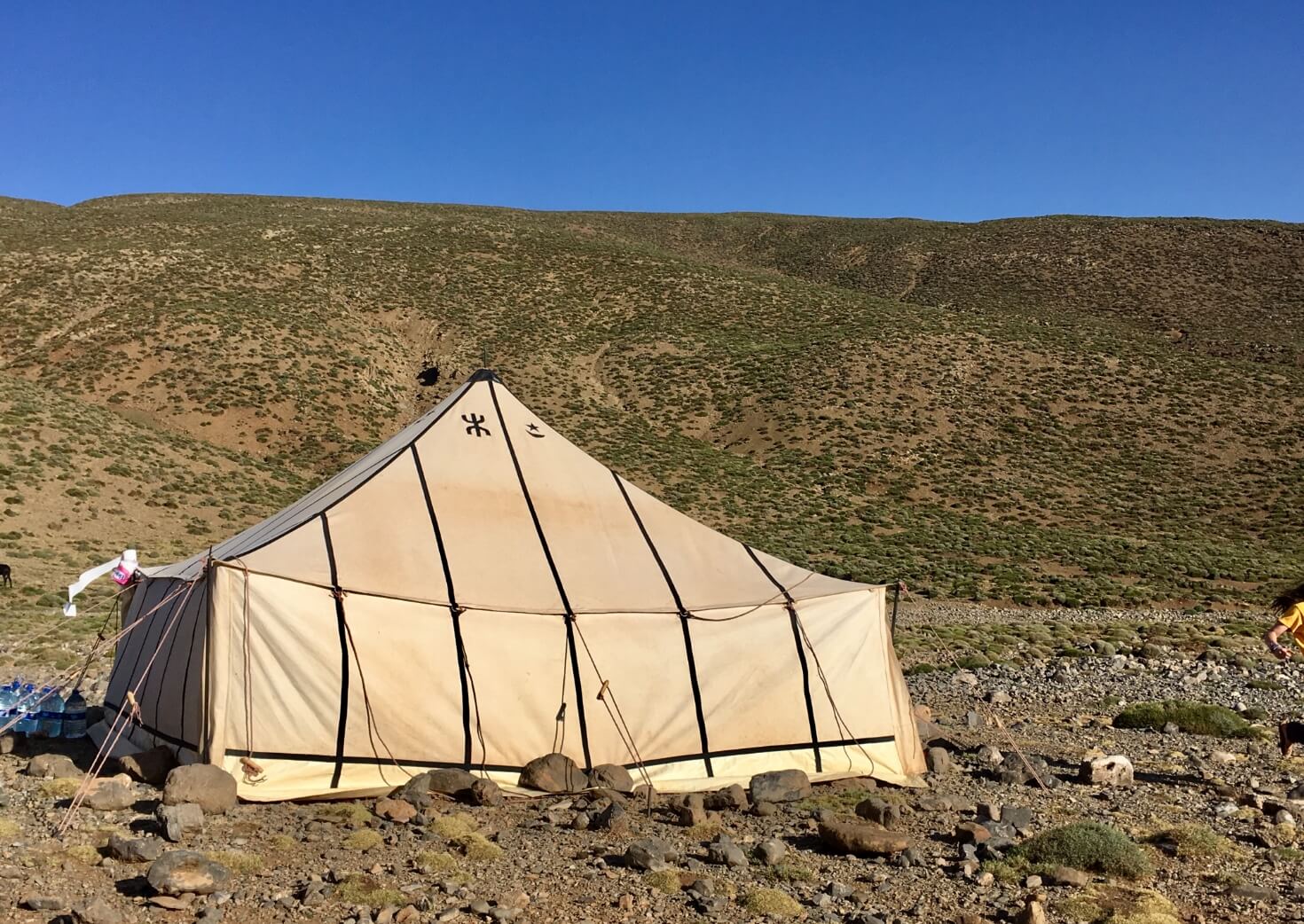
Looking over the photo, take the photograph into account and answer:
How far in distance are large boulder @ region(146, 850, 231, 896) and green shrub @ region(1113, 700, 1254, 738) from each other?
12.3 meters

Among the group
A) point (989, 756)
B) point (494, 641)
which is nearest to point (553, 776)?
point (494, 641)

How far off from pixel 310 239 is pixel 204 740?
73.2m

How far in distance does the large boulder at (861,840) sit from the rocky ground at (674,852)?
22mm

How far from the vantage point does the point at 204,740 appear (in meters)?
9.54

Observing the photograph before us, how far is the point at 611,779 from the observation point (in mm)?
10281

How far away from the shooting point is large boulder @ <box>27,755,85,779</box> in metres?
9.98

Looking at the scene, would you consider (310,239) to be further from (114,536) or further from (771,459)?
(114,536)

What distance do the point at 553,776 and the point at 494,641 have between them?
1.44 m

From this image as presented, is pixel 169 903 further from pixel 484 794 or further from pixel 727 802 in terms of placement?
pixel 727 802

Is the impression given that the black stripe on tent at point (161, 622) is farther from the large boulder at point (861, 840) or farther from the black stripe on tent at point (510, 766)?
the large boulder at point (861, 840)

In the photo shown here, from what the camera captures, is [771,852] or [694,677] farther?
[694,677]

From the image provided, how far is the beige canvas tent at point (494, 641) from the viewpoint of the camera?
987 centimetres

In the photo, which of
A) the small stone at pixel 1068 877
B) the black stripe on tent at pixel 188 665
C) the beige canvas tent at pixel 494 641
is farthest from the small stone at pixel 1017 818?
the black stripe on tent at pixel 188 665

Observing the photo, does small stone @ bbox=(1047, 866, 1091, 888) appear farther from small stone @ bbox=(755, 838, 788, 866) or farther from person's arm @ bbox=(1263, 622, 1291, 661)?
person's arm @ bbox=(1263, 622, 1291, 661)
